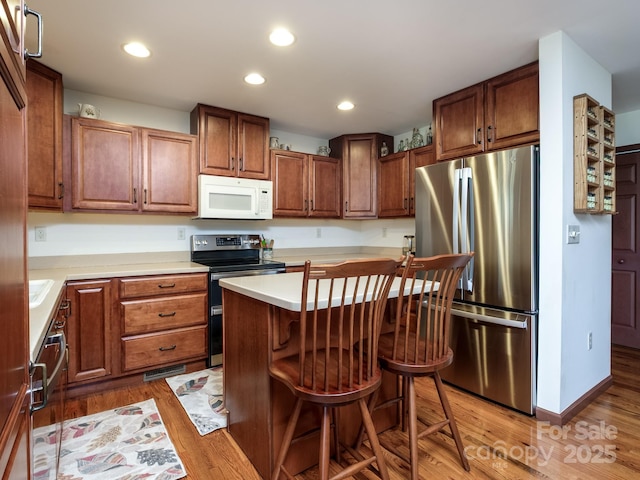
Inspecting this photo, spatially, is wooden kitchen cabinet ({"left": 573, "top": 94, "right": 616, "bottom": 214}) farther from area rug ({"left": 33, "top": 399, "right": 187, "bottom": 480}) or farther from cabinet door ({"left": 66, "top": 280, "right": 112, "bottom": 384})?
cabinet door ({"left": 66, "top": 280, "right": 112, "bottom": 384})

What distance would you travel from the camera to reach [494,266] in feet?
7.52

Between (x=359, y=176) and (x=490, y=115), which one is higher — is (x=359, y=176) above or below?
below

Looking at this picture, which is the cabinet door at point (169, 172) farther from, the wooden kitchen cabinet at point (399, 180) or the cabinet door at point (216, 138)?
the wooden kitchen cabinet at point (399, 180)

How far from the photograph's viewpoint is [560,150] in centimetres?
201

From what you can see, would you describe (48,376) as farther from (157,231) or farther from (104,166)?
(157,231)

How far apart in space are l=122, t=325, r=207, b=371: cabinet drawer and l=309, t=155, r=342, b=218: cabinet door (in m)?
1.74

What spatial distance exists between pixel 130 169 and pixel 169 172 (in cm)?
30

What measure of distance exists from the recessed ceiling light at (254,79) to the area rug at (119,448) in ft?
7.90

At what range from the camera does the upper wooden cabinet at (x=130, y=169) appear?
2.61m

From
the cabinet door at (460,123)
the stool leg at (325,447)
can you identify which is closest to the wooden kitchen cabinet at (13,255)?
the stool leg at (325,447)

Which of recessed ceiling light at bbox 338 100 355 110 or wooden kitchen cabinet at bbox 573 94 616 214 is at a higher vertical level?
A: recessed ceiling light at bbox 338 100 355 110

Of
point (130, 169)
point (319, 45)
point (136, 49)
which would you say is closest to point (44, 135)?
point (130, 169)

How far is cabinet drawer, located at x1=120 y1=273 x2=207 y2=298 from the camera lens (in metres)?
2.58

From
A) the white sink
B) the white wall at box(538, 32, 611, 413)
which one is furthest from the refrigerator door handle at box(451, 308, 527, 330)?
the white sink
